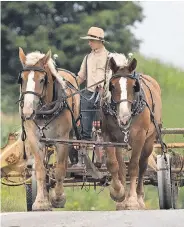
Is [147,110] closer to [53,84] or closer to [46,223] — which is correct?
[53,84]

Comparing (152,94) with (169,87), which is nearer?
(152,94)

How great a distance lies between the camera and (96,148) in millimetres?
11617

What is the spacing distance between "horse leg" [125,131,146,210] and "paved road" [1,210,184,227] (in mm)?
893

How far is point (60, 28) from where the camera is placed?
76.7 ft

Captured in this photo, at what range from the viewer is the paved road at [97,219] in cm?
878

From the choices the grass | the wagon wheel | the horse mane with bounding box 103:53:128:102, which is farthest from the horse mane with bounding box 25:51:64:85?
the grass

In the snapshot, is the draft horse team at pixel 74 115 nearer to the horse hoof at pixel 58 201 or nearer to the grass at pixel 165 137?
the horse hoof at pixel 58 201

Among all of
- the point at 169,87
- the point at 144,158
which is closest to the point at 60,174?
the point at 144,158

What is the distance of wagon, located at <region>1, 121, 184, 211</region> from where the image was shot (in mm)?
10961

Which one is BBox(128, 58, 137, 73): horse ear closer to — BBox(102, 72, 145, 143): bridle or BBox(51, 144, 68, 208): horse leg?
BBox(102, 72, 145, 143): bridle

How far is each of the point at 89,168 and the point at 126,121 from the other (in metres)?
1.01

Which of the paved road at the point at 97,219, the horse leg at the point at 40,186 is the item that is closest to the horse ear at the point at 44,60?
the horse leg at the point at 40,186

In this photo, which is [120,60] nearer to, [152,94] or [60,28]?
[152,94]

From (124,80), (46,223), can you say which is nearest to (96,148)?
(124,80)
